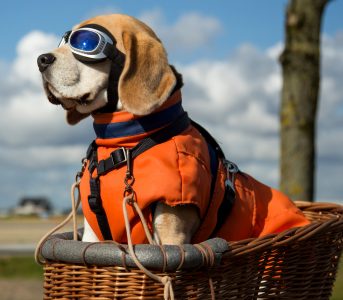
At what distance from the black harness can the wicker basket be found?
0.24 m

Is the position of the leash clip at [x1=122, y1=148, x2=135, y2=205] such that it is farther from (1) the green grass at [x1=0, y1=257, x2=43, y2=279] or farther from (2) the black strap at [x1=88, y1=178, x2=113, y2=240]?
(1) the green grass at [x1=0, y1=257, x2=43, y2=279]

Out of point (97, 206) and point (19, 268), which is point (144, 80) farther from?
point (19, 268)

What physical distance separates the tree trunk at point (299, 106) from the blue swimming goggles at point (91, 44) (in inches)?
180

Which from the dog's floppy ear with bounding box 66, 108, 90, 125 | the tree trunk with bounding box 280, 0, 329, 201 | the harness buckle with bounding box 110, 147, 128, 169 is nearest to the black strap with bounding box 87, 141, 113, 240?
the harness buckle with bounding box 110, 147, 128, 169

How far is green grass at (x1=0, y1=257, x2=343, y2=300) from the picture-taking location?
8872 millimetres

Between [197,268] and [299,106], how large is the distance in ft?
16.6

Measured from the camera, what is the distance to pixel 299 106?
7766 millimetres

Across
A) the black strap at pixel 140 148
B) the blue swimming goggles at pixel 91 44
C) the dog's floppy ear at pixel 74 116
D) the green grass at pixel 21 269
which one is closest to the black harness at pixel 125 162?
the black strap at pixel 140 148

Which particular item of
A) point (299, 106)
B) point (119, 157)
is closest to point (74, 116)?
point (119, 157)

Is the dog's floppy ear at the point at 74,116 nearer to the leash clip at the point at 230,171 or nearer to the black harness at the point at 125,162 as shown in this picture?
the black harness at the point at 125,162

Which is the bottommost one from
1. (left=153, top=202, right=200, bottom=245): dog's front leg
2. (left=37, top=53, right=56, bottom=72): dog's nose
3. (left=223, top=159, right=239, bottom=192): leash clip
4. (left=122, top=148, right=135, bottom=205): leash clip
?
(left=153, top=202, right=200, bottom=245): dog's front leg

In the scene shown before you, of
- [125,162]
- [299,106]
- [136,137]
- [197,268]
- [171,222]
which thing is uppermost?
[299,106]

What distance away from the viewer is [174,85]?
11.1 feet

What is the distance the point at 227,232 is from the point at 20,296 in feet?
14.1
